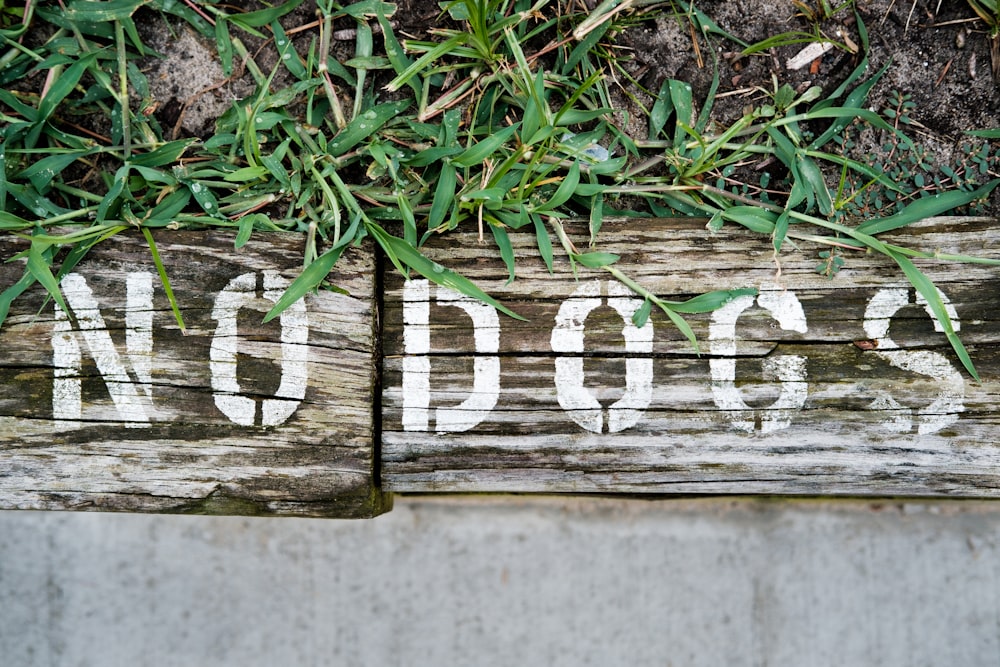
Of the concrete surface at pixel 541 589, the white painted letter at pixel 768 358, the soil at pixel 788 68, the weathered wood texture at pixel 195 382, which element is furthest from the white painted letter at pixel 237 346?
the white painted letter at pixel 768 358

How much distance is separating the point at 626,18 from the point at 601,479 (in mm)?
970

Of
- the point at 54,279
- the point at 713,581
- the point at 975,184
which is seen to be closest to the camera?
the point at 54,279

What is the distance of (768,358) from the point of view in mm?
1266

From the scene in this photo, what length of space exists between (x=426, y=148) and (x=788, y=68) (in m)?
0.80

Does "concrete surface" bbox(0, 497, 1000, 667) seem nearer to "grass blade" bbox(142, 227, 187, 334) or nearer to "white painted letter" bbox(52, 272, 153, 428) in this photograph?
"white painted letter" bbox(52, 272, 153, 428)

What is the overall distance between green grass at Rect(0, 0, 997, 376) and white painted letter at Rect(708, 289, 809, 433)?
0.17 feet

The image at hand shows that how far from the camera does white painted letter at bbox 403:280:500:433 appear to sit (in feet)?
4.17

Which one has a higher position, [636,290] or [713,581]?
[636,290]

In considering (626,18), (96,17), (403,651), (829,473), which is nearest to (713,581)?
(829,473)

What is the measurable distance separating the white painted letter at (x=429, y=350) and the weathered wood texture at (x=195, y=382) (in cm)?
8

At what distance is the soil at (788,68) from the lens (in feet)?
4.50

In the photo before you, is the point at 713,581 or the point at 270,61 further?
the point at 713,581

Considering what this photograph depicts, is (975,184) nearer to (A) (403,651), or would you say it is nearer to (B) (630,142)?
(B) (630,142)

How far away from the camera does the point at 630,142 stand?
132cm
